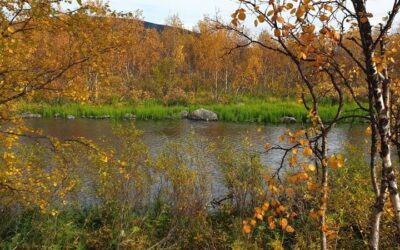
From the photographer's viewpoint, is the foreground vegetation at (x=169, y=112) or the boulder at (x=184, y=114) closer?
the foreground vegetation at (x=169, y=112)

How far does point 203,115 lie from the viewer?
25172 millimetres

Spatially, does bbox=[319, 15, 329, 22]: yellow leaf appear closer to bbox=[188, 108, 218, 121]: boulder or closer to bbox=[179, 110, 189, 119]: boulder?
bbox=[188, 108, 218, 121]: boulder

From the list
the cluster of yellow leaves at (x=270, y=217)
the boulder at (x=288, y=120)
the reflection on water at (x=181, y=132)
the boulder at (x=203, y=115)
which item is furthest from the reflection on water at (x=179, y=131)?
the cluster of yellow leaves at (x=270, y=217)

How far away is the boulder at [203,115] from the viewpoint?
81.8 ft

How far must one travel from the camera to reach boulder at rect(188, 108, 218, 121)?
81.8ft

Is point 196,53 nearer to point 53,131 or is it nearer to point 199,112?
point 199,112

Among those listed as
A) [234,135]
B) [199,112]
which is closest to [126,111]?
[199,112]

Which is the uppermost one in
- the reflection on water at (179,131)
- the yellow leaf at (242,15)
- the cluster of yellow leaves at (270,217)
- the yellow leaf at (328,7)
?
the yellow leaf at (328,7)

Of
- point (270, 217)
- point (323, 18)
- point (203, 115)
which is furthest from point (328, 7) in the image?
point (203, 115)

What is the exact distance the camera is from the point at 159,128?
67.4 ft

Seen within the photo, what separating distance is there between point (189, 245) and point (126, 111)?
20022 millimetres

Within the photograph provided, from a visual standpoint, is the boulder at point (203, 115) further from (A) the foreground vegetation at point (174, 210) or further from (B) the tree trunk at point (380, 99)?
(B) the tree trunk at point (380, 99)

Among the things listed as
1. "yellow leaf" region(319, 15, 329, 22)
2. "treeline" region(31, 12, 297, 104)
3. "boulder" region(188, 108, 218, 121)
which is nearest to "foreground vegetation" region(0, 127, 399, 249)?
"yellow leaf" region(319, 15, 329, 22)

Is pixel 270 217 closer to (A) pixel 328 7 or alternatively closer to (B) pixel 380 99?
(B) pixel 380 99
